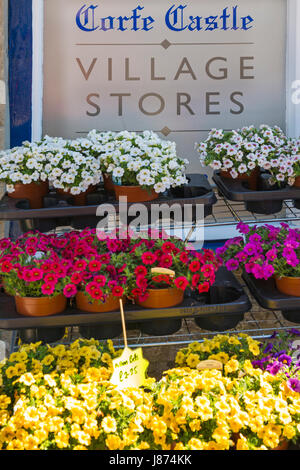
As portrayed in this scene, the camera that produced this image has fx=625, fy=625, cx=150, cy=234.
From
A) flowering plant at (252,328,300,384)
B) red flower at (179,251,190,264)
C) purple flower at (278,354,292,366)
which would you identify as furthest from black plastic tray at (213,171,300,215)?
purple flower at (278,354,292,366)

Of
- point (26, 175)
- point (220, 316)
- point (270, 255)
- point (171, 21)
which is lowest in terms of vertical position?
point (220, 316)

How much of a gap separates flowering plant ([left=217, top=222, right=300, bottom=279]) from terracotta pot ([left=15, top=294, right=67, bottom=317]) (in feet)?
2.15

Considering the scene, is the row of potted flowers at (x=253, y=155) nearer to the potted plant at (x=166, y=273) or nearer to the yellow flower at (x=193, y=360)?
the potted plant at (x=166, y=273)

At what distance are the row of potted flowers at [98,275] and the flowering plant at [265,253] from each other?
0.14m

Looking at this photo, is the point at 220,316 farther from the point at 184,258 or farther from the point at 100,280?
the point at 100,280

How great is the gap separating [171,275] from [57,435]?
0.65 m

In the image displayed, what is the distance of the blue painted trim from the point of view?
9.14ft

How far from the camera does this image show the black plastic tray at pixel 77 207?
2.32m

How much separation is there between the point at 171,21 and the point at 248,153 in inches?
32.0

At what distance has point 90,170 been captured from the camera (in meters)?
2.40

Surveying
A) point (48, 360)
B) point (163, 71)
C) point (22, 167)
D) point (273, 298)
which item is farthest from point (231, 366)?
point (163, 71)

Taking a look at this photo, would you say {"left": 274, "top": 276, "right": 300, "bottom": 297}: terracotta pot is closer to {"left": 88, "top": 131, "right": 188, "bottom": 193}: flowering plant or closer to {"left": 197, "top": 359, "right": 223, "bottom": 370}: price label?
{"left": 197, "top": 359, "right": 223, "bottom": 370}: price label
